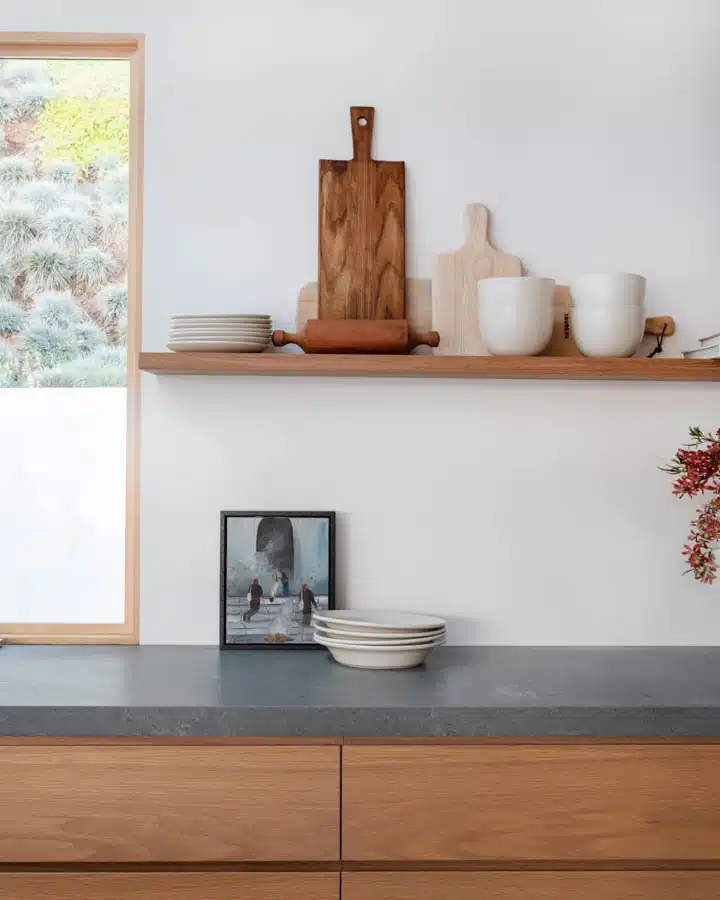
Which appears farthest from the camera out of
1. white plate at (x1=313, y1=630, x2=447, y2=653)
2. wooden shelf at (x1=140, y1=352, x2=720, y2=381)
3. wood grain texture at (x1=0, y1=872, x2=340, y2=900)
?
wooden shelf at (x1=140, y1=352, x2=720, y2=381)

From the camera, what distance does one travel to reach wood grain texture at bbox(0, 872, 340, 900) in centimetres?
158

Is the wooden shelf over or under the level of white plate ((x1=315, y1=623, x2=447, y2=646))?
over

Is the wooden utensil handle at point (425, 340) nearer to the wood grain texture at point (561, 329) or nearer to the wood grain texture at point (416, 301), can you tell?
the wood grain texture at point (416, 301)

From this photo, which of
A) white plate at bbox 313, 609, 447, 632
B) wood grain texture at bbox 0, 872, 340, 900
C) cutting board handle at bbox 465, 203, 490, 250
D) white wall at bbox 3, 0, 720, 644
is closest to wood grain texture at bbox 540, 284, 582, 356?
white wall at bbox 3, 0, 720, 644

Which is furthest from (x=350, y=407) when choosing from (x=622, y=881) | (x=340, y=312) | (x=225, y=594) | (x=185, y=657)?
(x=622, y=881)

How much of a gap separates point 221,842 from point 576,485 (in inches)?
43.8

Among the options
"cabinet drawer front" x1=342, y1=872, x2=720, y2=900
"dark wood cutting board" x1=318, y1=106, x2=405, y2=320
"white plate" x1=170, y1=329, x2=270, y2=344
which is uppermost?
"dark wood cutting board" x1=318, y1=106, x2=405, y2=320

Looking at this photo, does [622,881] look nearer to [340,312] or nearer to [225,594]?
[225,594]

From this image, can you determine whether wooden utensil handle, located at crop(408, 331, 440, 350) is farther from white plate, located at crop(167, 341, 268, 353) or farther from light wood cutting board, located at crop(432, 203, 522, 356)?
white plate, located at crop(167, 341, 268, 353)

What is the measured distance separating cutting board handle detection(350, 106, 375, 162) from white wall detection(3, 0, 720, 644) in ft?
0.10

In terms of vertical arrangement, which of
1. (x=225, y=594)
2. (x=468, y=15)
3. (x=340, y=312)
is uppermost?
(x=468, y=15)

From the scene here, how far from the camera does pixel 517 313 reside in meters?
1.99

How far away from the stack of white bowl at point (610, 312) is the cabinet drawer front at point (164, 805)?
105cm

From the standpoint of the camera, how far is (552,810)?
1593 mm
